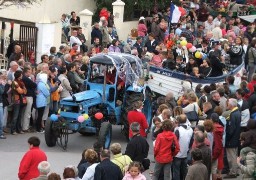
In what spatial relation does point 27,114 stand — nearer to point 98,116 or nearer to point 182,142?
point 98,116

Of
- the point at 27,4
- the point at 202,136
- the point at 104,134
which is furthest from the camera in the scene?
the point at 27,4

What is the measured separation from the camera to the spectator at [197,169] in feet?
53.1

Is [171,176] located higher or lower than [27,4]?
lower

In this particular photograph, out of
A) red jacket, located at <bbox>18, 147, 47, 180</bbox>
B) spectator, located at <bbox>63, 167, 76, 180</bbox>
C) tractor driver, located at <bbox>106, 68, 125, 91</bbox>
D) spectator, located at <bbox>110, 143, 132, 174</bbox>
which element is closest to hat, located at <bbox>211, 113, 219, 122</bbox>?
spectator, located at <bbox>110, 143, 132, 174</bbox>

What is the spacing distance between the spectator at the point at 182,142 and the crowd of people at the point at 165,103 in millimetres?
21

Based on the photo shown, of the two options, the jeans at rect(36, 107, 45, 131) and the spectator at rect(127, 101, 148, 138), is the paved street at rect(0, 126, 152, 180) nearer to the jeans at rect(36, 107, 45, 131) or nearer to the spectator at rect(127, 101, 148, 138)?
the jeans at rect(36, 107, 45, 131)

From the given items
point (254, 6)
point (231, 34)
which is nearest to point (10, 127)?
point (231, 34)

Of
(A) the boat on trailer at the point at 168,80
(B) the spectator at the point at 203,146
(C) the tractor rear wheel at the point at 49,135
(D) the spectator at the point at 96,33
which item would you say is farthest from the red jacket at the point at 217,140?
(D) the spectator at the point at 96,33

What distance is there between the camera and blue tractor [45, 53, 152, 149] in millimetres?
21828

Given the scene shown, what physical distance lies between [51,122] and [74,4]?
16661 mm

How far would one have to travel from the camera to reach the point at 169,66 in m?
29.0

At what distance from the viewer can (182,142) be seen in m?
18.7

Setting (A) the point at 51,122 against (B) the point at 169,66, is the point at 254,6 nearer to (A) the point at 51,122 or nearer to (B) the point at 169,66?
(B) the point at 169,66

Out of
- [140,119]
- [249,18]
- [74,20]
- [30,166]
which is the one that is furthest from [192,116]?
[249,18]
